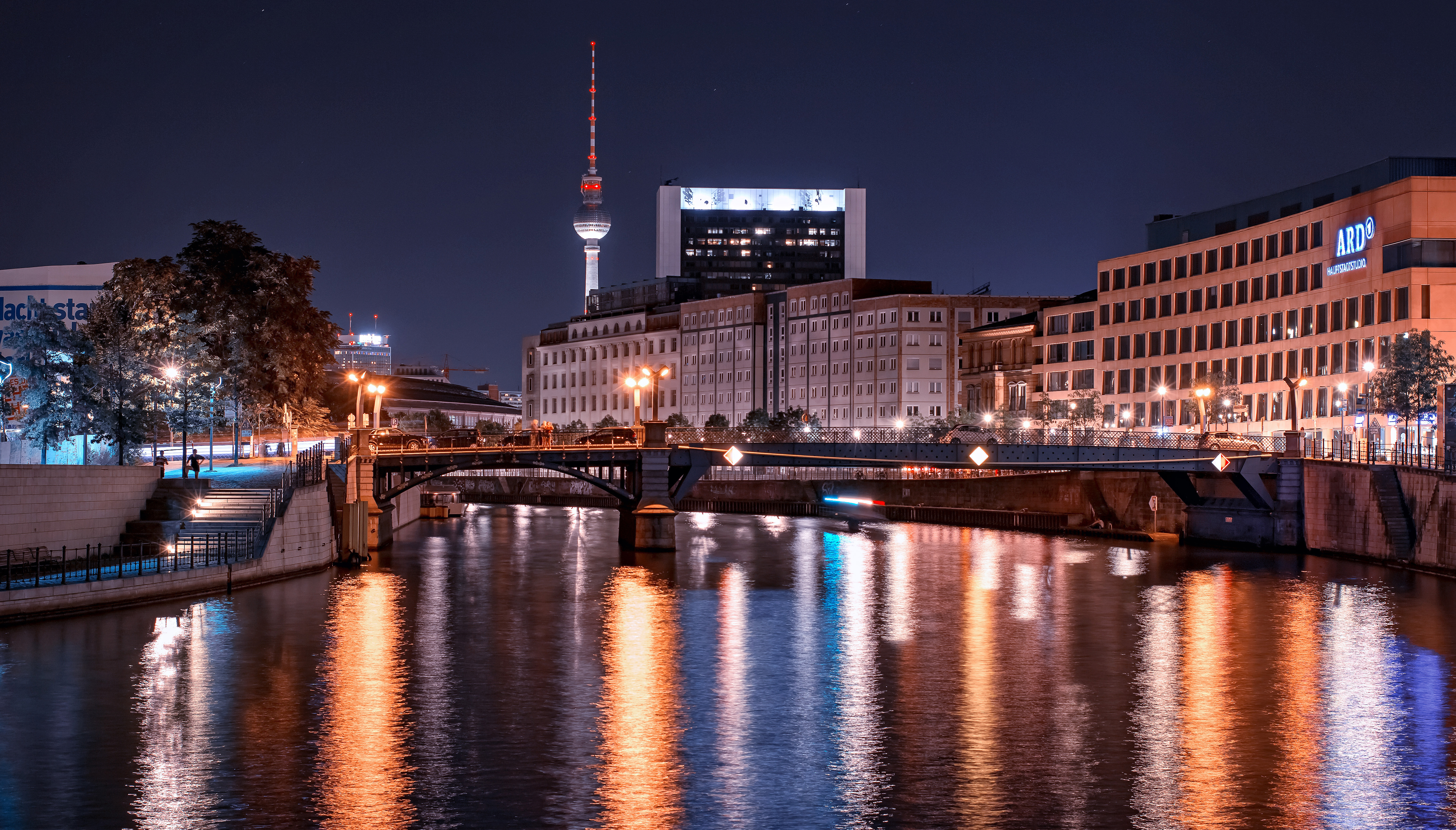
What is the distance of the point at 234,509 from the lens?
69.4 m

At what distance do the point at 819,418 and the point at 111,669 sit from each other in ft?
493

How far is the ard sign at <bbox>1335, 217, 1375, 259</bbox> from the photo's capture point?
106 m

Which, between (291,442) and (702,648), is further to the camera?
(291,442)

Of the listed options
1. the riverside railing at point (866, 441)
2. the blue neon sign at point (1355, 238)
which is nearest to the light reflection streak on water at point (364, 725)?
the riverside railing at point (866, 441)

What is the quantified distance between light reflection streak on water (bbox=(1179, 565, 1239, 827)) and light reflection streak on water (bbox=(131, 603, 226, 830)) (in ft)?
58.8

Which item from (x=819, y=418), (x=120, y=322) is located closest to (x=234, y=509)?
(x=120, y=322)

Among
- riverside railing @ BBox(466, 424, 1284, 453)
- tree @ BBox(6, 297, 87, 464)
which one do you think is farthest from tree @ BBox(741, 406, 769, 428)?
tree @ BBox(6, 297, 87, 464)

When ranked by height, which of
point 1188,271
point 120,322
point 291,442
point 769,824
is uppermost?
point 1188,271

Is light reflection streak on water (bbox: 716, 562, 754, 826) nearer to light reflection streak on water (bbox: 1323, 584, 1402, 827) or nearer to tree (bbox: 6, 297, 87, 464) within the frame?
light reflection streak on water (bbox: 1323, 584, 1402, 827)

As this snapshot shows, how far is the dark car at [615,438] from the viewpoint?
93.4m

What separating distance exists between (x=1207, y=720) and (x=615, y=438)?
5898 cm

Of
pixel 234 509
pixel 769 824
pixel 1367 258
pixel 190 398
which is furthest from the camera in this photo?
pixel 1367 258

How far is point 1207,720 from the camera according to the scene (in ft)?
127

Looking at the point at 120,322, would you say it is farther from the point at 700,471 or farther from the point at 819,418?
the point at 819,418
